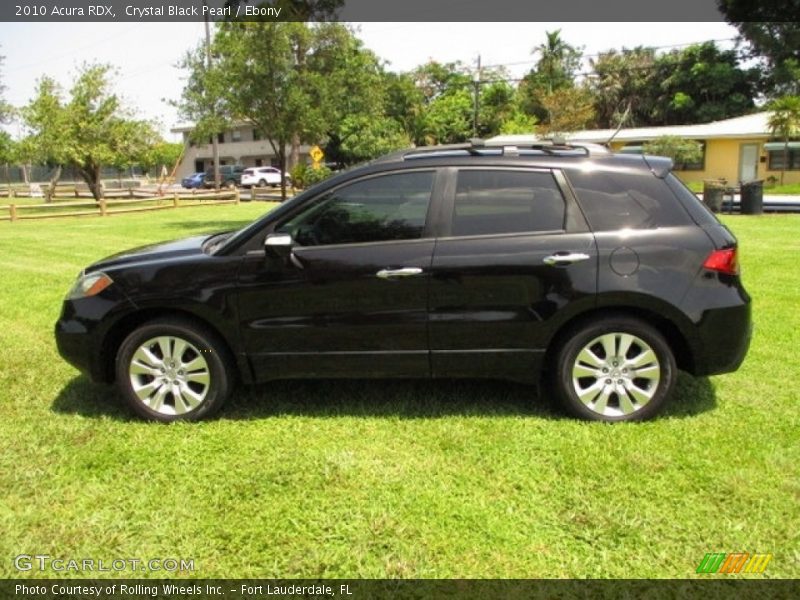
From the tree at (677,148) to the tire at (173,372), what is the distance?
3339 cm

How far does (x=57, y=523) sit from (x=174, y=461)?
2.33 feet

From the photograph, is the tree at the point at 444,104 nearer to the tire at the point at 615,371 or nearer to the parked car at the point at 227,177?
the parked car at the point at 227,177

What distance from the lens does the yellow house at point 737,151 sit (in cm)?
3325

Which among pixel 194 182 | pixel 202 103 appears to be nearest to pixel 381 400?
pixel 202 103

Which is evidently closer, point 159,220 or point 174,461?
point 174,461

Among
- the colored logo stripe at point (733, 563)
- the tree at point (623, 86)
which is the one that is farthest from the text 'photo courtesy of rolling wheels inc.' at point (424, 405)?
the tree at point (623, 86)

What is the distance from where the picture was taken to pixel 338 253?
13.7 ft

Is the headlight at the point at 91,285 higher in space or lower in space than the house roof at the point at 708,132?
lower

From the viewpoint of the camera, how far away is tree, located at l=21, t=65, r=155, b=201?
A: 3066 cm

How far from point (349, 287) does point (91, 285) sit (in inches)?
66.5

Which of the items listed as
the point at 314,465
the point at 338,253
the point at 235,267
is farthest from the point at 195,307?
the point at 314,465

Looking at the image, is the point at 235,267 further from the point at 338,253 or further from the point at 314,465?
the point at 314,465

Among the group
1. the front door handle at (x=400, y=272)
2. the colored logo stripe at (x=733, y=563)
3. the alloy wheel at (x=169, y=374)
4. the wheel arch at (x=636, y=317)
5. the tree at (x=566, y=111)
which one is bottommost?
the colored logo stripe at (x=733, y=563)

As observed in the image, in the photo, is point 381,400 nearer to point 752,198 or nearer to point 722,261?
point 722,261
